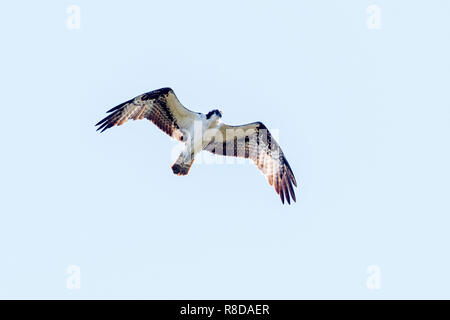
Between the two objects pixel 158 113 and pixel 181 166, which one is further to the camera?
pixel 158 113

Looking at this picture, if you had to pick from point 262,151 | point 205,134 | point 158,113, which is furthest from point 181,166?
point 262,151

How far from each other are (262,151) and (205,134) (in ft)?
5.63

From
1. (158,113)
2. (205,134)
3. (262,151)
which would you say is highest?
(158,113)

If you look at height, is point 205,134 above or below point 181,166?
above

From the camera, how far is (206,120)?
54.6 feet

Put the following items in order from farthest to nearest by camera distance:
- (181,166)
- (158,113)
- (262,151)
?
(262,151)
(158,113)
(181,166)

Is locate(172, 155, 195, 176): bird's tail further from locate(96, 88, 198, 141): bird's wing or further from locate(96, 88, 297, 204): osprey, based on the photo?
locate(96, 88, 198, 141): bird's wing

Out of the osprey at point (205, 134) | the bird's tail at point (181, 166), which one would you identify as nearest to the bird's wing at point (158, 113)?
the osprey at point (205, 134)

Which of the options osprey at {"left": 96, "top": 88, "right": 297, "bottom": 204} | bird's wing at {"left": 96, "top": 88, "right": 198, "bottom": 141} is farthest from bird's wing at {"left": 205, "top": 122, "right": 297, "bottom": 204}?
bird's wing at {"left": 96, "top": 88, "right": 198, "bottom": 141}

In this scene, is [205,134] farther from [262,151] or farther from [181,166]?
[262,151]

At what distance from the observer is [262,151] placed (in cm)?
1773

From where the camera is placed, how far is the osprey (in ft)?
55.1

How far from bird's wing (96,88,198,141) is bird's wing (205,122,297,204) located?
87 cm
